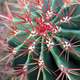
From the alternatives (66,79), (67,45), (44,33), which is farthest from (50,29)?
(66,79)

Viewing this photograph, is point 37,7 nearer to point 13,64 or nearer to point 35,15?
point 35,15

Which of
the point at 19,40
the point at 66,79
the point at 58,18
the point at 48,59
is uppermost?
the point at 58,18

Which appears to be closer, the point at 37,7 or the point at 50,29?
the point at 50,29

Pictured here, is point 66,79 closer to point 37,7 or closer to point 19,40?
point 19,40

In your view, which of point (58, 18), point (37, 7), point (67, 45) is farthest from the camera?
point (37, 7)

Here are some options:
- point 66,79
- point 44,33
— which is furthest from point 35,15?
point 66,79

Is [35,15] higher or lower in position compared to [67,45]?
higher

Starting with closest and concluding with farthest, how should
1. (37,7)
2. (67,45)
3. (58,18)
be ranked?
(67,45), (58,18), (37,7)
